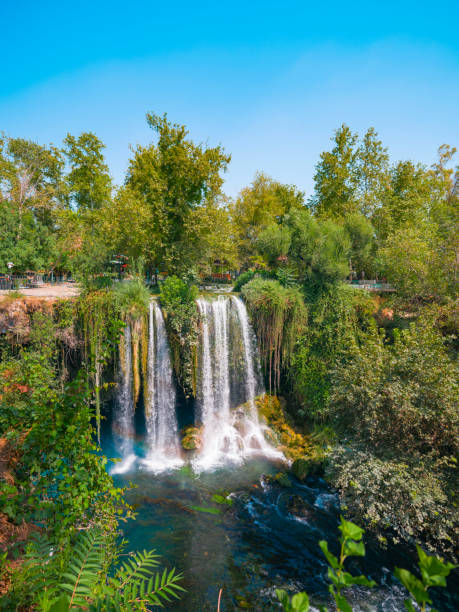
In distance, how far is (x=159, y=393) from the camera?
1262 centimetres

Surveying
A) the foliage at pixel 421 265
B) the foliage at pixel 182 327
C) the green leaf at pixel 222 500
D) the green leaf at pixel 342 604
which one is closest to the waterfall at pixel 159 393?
the foliage at pixel 182 327

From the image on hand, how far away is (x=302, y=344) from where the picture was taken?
540 inches

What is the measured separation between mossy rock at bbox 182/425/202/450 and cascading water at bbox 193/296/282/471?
236 mm

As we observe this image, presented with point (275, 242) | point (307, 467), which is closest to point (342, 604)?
point (307, 467)

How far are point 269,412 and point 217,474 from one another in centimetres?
371

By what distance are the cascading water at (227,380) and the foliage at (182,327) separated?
1.60 ft

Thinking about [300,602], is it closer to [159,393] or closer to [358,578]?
[358,578]

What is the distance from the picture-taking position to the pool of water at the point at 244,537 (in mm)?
6739

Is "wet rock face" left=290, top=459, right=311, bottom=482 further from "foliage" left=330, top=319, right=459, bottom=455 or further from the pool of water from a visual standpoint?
"foliage" left=330, top=319, right=459, bottom=455

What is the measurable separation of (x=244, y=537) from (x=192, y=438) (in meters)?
4.50

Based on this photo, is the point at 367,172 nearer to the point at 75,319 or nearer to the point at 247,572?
the point at 75,319

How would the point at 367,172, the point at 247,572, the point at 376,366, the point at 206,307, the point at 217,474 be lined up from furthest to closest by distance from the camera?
the point at 367,172 < the point at 206,307 < the point at 217,474 < the point at 376,366 < the point at 247,572

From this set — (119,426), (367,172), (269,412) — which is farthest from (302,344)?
(367,172)

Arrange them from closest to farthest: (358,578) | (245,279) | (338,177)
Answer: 1. (358,578)
2. (245,279)
3. (338,177)
